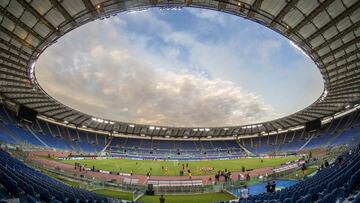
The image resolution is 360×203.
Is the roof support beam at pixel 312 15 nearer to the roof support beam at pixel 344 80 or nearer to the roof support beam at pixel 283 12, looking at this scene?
the roof support beam at pixel 283 12

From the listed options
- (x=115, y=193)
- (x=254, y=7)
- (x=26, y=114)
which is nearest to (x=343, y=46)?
(x=254, y=7)

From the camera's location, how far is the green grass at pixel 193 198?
26495 mm

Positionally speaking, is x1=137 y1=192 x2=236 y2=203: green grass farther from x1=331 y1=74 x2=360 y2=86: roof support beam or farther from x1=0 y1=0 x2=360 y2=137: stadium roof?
x1=331 y1=74 x2=360 y2=86: roof support beam

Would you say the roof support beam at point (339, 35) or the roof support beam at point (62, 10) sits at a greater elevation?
the roof support beam at point (62, 10)

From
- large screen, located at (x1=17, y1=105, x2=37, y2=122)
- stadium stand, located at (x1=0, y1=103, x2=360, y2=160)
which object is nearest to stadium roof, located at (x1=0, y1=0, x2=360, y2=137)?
stadium stand, located at (x1=0, y1=103, x2=360, y2=160)

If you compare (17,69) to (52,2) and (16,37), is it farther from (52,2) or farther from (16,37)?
(52,2)

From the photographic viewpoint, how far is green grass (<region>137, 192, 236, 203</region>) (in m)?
26.5

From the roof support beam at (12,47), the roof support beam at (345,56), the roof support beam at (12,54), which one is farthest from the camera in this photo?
the roof support beam at (12,54)

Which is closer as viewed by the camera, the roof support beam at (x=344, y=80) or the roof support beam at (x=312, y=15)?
the roof support beam at (x=312, y=15)

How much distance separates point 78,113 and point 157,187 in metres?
37.4

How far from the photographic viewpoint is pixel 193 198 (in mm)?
27812

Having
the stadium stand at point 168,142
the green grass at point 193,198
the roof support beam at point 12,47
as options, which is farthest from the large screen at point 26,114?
the green grass at point 193,198

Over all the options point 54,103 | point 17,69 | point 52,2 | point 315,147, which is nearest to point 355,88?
point 315,147

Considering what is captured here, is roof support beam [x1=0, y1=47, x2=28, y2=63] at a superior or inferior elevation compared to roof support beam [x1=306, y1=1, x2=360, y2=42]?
inferior
